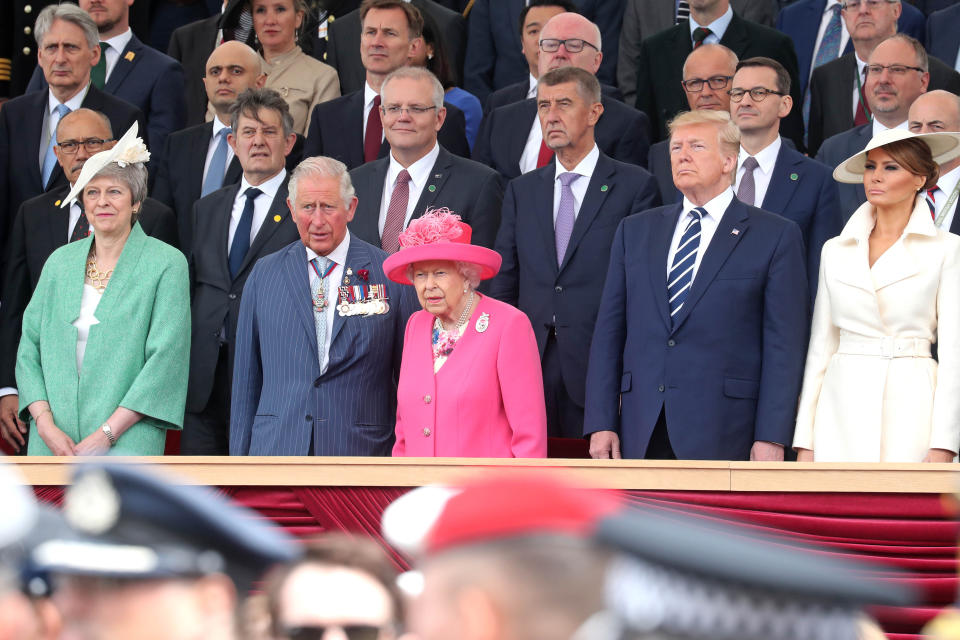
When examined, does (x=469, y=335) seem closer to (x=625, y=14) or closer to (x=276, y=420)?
(x=276, y=420)

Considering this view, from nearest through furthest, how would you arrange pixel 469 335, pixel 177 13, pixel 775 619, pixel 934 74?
pixel 775 619 < pixel 469 335 < pixel 934 74 < pixel 177 13

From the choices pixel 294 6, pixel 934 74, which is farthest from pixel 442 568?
pixel 294 6

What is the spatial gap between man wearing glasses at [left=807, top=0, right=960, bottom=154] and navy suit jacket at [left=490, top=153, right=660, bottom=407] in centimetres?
191

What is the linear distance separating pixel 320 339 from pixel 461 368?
678mm

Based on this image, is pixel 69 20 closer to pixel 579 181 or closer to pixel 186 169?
pixel 186 169

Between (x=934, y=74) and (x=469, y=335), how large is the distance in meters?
3.55

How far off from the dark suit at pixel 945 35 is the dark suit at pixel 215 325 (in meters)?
3.94

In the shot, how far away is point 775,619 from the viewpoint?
4.93 feet

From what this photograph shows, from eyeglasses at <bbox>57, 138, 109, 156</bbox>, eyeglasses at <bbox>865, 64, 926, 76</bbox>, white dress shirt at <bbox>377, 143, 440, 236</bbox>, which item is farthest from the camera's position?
eyeglasses at <bbox>57, 138, 109, 156</bbox>

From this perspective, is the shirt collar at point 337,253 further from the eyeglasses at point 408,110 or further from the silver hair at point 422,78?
the silver hair at point 422,78

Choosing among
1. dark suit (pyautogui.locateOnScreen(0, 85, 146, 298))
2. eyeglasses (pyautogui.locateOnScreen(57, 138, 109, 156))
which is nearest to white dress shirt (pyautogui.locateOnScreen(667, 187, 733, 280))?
eyeglasses (pyautogui.locateOnScreen(57, 138, 109, 156))

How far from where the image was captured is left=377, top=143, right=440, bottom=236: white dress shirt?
22.1ft

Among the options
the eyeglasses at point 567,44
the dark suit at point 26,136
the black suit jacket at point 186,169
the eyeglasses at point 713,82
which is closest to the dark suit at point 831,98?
the eyeglasses at point 713,82

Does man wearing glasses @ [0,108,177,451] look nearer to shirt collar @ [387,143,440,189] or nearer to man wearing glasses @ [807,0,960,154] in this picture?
shirt collar @ [387,143,440,189]
